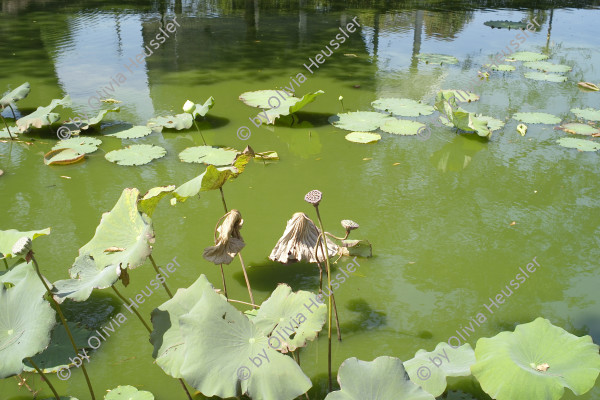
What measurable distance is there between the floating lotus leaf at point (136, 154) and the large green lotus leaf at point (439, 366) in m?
2.23

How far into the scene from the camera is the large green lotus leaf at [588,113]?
400cm

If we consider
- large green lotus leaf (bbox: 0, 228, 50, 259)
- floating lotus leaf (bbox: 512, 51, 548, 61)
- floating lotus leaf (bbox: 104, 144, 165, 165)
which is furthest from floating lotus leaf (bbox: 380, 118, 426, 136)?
large green lotus leaf (bbox: 0, 228, 50, 259)

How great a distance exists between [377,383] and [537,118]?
10.7 ft

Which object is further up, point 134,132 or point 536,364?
point 134,132

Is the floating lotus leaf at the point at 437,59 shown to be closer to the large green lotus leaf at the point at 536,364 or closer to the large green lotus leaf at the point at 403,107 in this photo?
the large green lotus leaf at the point at 403,107

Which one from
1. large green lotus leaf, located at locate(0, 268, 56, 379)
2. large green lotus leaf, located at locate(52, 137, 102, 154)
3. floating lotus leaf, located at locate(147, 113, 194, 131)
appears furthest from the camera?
floating lotus leaf, located at locate(147, 113, 194, 131)

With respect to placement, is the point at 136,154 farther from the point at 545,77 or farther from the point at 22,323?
the point at 545,77

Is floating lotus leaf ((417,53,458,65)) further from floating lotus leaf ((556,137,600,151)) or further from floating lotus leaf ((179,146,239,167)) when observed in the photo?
floating lotus leaf ((179,146,239,167))

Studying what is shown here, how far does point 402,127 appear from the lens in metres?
3.78

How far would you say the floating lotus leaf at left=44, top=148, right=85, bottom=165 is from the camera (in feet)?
10.8

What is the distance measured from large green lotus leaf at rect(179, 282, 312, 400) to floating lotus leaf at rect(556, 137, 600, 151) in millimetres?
2905

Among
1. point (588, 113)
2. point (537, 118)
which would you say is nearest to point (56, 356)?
point (537, 118)

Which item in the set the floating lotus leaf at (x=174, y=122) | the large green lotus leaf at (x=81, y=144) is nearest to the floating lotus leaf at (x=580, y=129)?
the floating lotus leaf at (x=174, y=122)

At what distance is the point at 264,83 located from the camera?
15.8 ft
